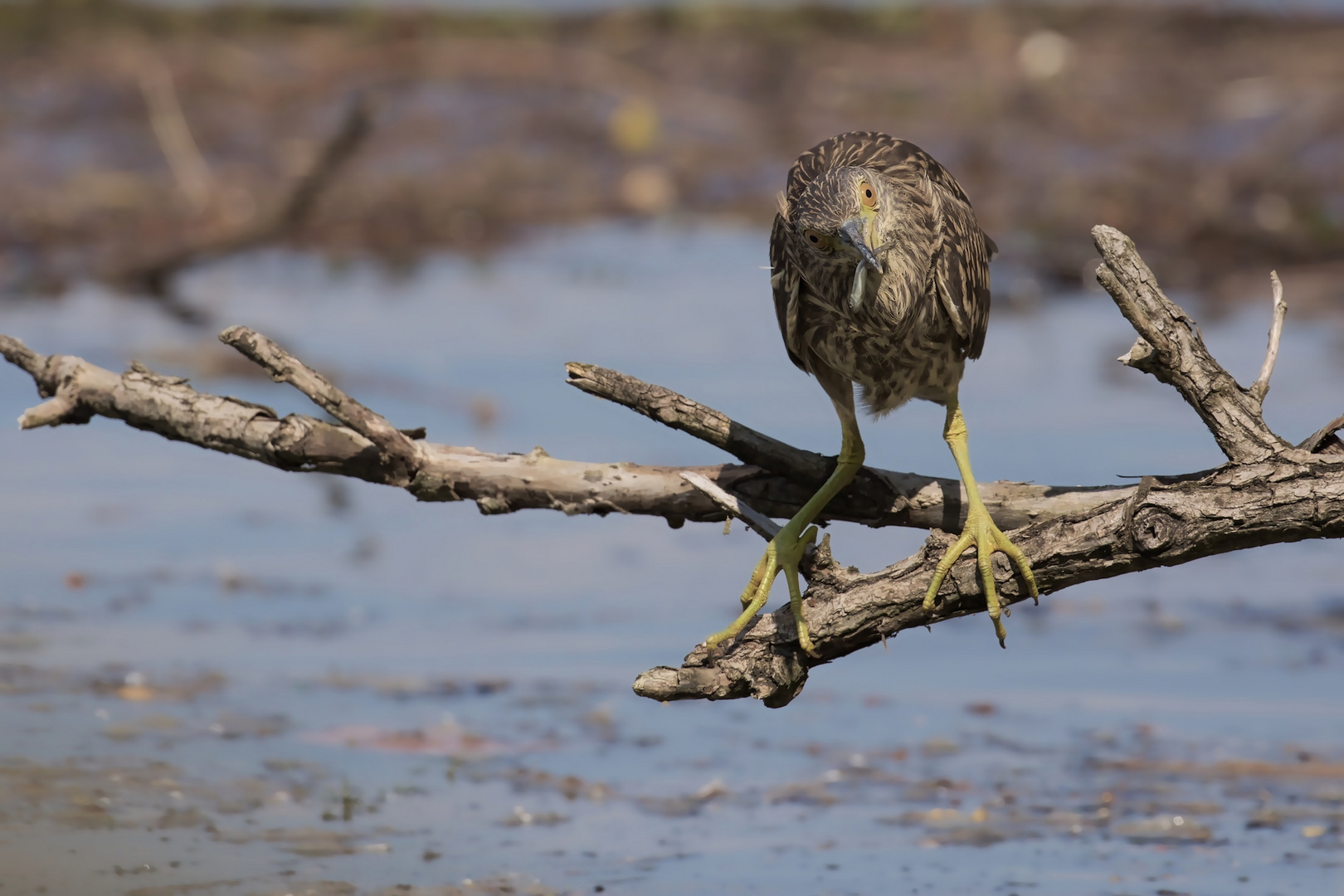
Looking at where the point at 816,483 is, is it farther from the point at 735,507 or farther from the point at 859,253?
the point at 859,253

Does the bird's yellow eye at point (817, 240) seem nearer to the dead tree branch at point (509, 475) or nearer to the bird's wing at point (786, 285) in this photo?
the bird's wing at point (786, 285)

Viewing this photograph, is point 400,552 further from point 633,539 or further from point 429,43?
point 429,43

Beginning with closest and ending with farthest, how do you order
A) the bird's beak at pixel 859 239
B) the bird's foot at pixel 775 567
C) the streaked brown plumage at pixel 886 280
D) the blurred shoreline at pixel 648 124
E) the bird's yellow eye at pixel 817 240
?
the bird's beak at pixel 859 239 < the bird's yellow eye at pixel 817 240 < the streaked brown plumage at pixel 886 280 < the bird's foot at pixel 775 567 < the blurred shoreline at pixel 648 124

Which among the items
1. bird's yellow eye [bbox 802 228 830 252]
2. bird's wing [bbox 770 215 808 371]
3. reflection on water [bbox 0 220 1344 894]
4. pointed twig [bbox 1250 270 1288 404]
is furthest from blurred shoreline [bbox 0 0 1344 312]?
pointed twig [bbox 1250 270 1288 404]

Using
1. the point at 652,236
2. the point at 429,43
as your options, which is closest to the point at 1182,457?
the point at 652,236

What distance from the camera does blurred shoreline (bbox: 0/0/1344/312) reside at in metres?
12.6

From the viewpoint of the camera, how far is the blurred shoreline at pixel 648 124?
1258cm

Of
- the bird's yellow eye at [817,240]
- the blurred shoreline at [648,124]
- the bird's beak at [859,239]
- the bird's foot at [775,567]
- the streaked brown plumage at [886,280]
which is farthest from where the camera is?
the blurred shoreline at [648,124]

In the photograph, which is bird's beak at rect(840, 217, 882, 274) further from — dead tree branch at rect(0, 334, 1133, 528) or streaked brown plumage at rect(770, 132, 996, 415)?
dead tree branch at rect(0, 334, 1133, 528)

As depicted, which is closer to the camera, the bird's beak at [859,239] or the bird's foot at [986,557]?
the bird's beak at [859,239]

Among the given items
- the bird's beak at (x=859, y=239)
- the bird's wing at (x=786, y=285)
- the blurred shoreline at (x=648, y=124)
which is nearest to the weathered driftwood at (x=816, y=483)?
the bird's wing at (x=786, y=285)

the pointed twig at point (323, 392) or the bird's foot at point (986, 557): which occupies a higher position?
the pointed twig at point (323, 392)

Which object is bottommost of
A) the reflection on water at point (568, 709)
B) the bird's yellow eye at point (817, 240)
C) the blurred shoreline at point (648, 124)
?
the reflection on water at point (568, 709)

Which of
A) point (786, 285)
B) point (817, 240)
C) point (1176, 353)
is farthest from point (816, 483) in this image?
point (1176, 353)
